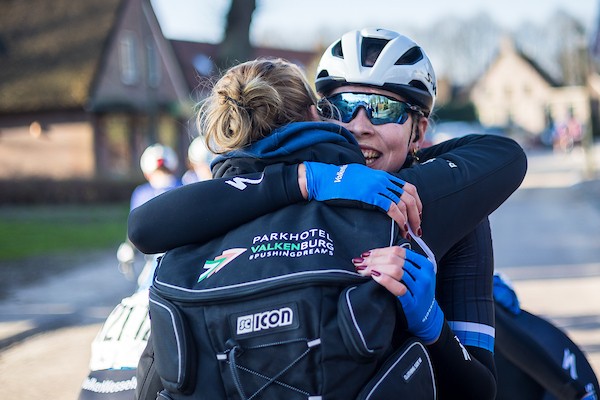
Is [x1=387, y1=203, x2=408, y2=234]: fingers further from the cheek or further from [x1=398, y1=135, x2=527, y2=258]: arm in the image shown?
the cheek

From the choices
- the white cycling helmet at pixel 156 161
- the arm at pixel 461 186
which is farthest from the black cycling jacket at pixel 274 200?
the white cycling helmet at pixel 156 161

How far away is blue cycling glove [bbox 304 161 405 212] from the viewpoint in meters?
1.91

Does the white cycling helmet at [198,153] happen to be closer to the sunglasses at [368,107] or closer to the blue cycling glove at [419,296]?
the sunglasses at [368,107]

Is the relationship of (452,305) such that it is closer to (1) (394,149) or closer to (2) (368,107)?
(1) (394,149)

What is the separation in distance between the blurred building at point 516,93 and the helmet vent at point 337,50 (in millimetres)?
76347

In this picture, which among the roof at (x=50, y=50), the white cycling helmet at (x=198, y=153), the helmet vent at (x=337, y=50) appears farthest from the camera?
the roof at (x=50, y=50)

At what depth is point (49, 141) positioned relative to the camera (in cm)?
3300

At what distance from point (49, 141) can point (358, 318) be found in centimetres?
3319

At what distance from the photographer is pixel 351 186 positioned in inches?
75.6

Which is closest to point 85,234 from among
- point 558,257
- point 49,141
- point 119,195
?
point 119,195

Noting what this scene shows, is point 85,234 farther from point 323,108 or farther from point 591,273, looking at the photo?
point 323,108

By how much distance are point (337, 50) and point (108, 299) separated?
26.8 feet

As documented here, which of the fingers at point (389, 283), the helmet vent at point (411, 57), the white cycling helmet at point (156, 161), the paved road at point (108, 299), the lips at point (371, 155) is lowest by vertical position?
the fingers at point (389, 283)

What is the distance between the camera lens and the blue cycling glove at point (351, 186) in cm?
191
